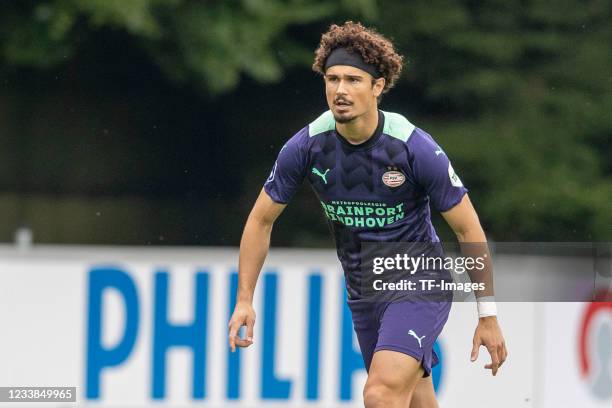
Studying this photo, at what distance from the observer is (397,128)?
5.00 meters

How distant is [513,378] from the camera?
6777 mm

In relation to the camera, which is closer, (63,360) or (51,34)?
(63,360)

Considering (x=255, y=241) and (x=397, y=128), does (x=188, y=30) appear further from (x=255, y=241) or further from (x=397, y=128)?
(x=397, y=128)

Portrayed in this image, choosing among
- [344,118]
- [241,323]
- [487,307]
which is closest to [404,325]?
[487,307]

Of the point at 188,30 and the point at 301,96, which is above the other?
the point at 188,30

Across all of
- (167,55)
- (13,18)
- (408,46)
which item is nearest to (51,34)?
(13,18)

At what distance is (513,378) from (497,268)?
0.61 m

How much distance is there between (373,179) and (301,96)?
5401 mm

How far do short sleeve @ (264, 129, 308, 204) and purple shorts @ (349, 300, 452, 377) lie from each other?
570 millimetres

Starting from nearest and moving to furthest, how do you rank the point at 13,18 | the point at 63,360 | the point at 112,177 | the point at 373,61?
the point at 373,61, the point at 63,360, the point at 13,18, the point at 112,177

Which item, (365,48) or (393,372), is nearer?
(393,372)

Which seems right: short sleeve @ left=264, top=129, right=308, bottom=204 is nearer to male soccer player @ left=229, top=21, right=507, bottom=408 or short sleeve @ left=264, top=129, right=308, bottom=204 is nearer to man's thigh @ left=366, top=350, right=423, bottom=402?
male soccer player @ left=229, top=21, right=507, bottom=408

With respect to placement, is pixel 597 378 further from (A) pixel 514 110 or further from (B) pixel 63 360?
(A) pixel 514 110

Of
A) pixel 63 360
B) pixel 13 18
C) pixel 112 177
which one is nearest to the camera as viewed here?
pixel 63 360
